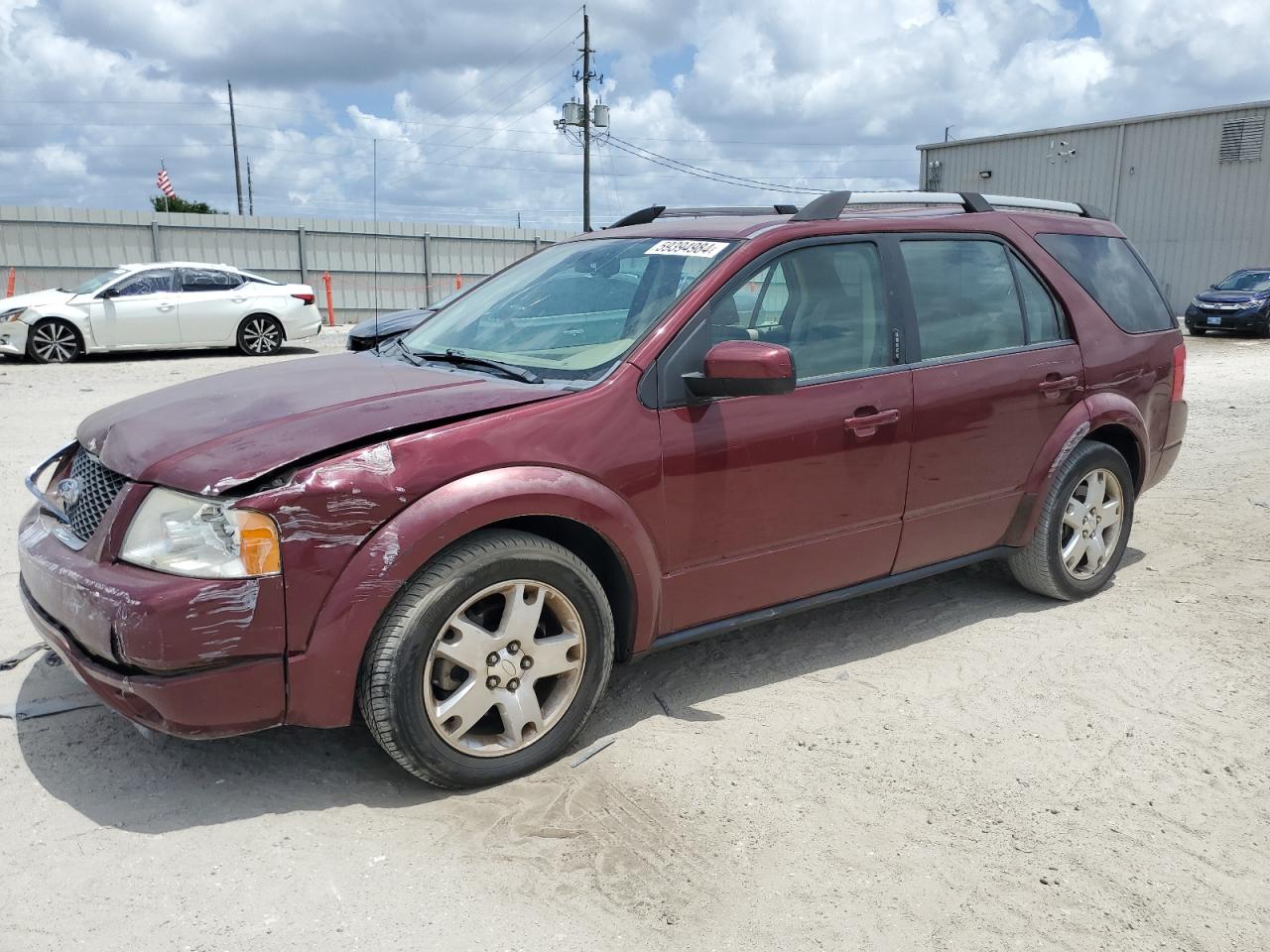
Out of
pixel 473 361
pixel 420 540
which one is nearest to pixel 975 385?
pixel 473 361

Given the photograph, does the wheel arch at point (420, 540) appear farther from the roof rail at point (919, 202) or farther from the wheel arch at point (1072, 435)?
the wheel arch at point (1072, 435)

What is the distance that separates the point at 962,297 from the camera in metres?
4.41

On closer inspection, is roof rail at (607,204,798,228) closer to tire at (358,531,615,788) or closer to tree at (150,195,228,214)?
tire at (358,531,615,788)

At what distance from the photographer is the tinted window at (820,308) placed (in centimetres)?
382

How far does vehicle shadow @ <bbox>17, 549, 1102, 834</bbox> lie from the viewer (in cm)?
316

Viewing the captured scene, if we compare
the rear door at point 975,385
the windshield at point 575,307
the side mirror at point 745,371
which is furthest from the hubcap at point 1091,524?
the windshield at point 575,307

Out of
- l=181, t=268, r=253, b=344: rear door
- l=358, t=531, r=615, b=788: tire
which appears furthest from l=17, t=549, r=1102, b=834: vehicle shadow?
l=181, t=268, r=253, b=344: rear door

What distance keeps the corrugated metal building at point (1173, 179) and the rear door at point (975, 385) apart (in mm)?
28749

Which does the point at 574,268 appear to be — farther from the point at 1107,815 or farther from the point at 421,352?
the point at 1107,815

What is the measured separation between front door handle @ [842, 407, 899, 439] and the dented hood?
3.86 feet

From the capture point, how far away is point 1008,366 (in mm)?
4441

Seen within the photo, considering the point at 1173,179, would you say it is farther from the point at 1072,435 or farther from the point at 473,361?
the point at 473,361

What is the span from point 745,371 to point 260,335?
577 inches

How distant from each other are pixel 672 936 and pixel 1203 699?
8.03 ft
